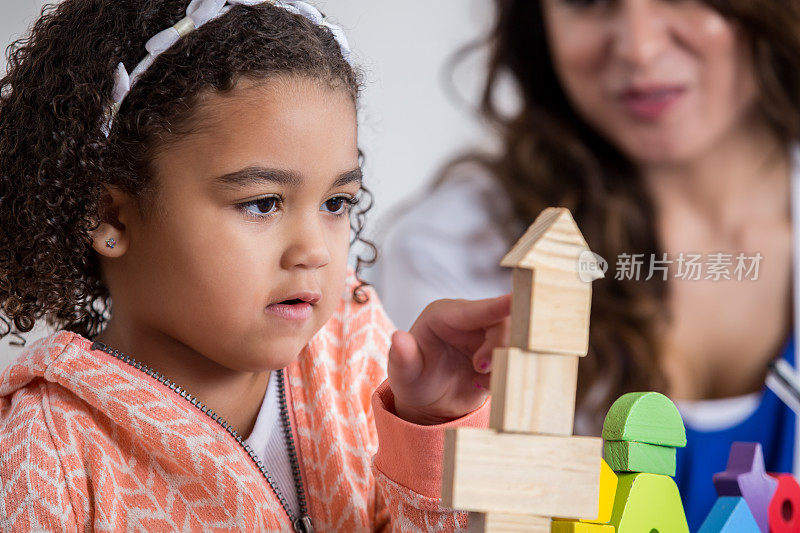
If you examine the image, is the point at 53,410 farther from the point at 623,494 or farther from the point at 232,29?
the point at 623,494

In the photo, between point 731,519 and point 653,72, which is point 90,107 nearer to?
point 731,519

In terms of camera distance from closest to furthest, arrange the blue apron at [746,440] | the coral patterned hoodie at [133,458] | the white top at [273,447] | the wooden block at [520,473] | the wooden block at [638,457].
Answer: the wooden block at [520,473] → the wooden block at [638,457] → the coral patterned hoodie at [133,458] → the white top at [273,447] → the blue apron at [746,440]

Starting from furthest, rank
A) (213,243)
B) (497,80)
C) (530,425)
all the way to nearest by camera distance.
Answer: (497,80) → (213,243) → (530,425)

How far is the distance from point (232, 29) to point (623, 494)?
18.2 inches

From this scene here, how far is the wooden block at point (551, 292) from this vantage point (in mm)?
382

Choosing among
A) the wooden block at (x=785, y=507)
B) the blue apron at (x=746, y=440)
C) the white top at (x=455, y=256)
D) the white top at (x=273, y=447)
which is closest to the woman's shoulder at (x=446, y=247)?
the white top at (x=455, y=256)

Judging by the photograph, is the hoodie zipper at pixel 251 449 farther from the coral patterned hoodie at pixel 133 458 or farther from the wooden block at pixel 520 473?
the wooden block at pixel 520 473

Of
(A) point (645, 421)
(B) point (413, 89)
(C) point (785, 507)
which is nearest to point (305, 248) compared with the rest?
(A) point (645, 421)

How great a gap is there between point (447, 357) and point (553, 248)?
0.20 m

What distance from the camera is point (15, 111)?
0.72 m

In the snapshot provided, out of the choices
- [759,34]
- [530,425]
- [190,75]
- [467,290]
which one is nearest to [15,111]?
[190,75]

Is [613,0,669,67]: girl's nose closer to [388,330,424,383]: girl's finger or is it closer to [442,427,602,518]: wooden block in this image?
[388,330,424,383]: girl's finger

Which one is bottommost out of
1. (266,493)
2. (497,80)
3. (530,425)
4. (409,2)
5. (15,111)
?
(266,493)

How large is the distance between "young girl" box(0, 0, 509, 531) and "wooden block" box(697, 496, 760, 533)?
168 millimetres
